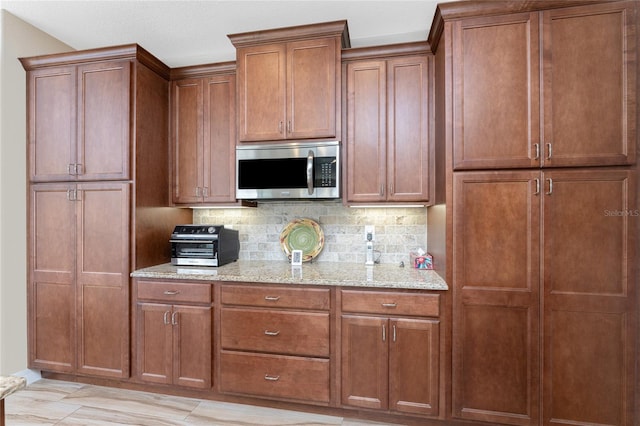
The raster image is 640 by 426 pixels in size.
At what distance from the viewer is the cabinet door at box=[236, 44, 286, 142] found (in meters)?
2.45

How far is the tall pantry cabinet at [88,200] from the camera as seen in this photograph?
243 cm

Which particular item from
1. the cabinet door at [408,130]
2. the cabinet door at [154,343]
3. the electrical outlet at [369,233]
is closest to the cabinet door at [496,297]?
the cabinet door at [408,130]

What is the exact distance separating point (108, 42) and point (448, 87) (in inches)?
114

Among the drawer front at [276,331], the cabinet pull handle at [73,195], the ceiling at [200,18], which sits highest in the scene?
the ceiling at [200,18]

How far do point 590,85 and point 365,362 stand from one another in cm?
208

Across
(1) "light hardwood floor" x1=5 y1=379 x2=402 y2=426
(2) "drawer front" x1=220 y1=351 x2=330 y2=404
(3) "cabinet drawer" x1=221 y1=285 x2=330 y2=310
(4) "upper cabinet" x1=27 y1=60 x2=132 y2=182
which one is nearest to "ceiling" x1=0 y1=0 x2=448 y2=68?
(4) "upper cabinet" x1=27 y1=60 x2=132 y2=182

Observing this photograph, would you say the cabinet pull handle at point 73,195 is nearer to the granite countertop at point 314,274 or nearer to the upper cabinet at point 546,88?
the granite countertop at point 314,274

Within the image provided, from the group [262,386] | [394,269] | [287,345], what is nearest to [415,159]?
[394,269]

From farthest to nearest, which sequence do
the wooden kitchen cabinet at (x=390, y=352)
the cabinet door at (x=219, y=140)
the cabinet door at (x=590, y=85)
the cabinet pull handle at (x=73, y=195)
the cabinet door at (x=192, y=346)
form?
the cabinet door at (x=219, y=140), the cabinet pull handle at (x=73, y=195), the cabinet door at (x=192, y=346), the wooden kitchen cabinet at (x=390, y=352), the cabinet door at (x=590, y=85)

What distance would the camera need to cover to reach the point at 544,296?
187 cm

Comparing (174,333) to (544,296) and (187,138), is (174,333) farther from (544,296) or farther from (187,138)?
(544,296)

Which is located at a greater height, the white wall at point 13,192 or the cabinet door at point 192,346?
the white wall at point 13,192

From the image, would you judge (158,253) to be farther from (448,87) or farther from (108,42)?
(448,87)

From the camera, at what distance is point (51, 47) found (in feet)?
9.04
